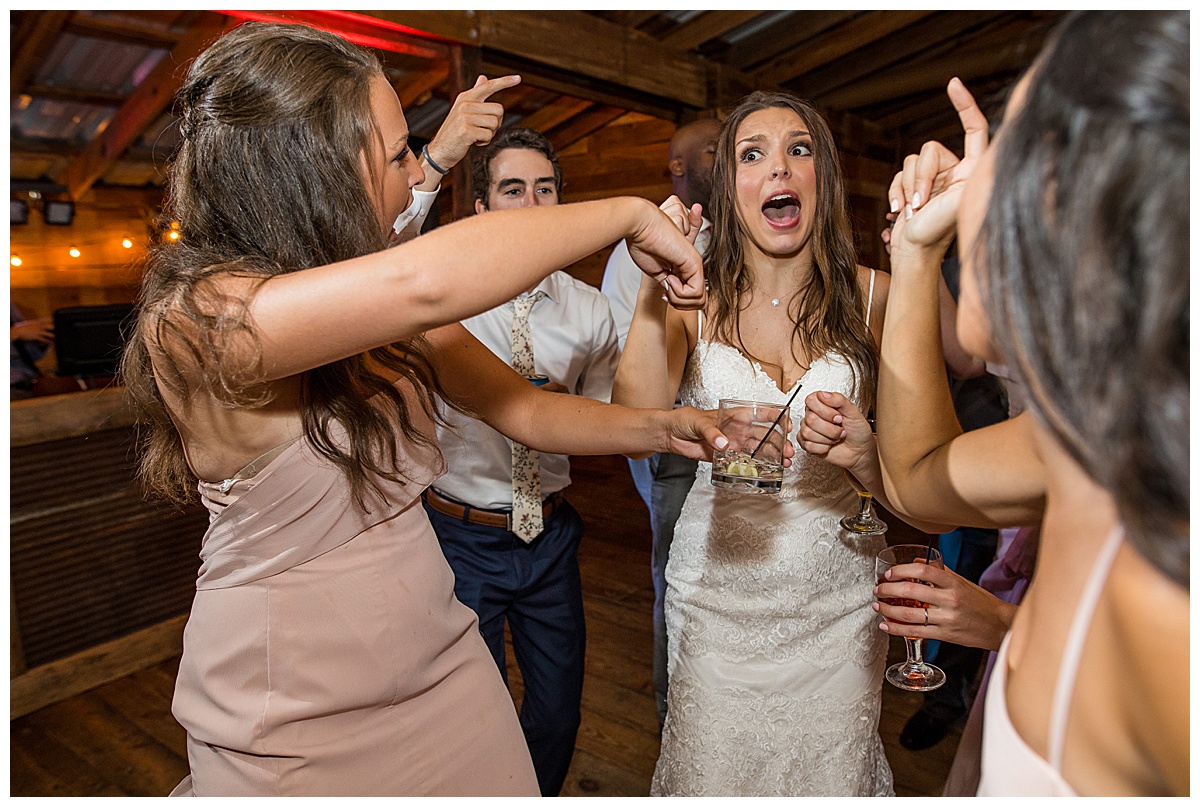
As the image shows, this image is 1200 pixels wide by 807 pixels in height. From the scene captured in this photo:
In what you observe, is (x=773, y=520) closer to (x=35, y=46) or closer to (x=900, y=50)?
(x=35, y=46)

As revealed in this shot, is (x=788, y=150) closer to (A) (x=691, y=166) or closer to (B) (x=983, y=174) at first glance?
(A) (x=691, y=166)

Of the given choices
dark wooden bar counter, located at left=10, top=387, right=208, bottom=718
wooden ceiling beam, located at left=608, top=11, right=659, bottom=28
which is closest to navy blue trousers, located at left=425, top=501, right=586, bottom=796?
dark wooden bar counter, located at left=10, top=387, right=208, bottom=718

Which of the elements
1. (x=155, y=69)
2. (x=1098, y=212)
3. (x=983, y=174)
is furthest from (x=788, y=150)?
(x=155, y=69)

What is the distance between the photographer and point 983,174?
63 centimetres

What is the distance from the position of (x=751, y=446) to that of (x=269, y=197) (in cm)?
81

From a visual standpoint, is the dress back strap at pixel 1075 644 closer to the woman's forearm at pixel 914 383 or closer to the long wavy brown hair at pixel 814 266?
the woman's forearm at pixel 914 383

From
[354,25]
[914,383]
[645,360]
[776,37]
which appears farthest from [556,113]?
[914,383]

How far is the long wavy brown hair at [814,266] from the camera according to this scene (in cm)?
201

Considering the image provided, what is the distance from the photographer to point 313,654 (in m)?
1.18

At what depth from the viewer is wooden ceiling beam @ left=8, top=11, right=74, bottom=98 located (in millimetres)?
4297

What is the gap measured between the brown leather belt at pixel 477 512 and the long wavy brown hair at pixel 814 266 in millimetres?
691

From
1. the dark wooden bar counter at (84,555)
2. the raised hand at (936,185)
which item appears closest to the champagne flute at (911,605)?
the raised hand at (936,185)

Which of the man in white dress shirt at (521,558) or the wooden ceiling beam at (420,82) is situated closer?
the man in white dress shirt at (521,558)

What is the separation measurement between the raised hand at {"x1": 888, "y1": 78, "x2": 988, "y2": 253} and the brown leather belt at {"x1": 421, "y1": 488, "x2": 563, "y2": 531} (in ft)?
4.54
